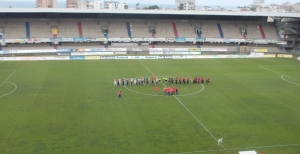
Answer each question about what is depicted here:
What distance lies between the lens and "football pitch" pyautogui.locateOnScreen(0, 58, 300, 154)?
1984 centimetres

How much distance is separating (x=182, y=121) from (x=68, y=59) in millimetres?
32930

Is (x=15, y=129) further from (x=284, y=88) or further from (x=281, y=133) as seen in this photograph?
(x=284, y=88)

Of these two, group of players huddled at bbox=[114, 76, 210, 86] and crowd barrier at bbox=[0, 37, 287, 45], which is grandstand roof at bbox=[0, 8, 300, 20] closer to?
crowd barrier at bbox=[0, 37, 287, 45]

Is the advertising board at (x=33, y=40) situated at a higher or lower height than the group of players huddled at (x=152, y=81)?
higher

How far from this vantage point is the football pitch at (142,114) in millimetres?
19844

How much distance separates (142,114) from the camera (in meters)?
25.4

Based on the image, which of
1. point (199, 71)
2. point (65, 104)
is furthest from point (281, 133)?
point (199, 71)

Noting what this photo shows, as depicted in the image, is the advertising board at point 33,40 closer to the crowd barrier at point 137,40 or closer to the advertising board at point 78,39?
the crowd barrier at point 137,40

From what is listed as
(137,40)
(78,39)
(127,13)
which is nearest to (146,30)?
(137,40)

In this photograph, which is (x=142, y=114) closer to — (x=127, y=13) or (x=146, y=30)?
(x=127, y=13)

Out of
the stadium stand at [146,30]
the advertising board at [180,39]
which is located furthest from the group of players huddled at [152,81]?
the advertising board at [180,39]

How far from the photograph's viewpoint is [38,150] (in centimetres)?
1870

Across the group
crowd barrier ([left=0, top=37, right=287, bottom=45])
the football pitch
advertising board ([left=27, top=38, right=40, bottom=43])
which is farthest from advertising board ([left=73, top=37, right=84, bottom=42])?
the football pitch

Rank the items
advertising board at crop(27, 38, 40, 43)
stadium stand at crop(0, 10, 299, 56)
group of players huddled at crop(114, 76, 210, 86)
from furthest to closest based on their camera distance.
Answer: stadium stand at crop(0, 10, 299, 56)
advertising board at crop(27, 38, 40, 43)
group of players huddled at crop(114, 76, 210, 86)
